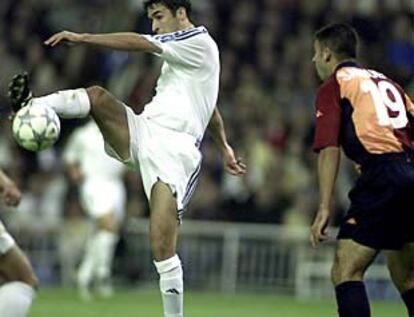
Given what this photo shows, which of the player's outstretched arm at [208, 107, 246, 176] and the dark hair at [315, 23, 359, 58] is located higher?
the dark hair at [315, 23, 359, 58]

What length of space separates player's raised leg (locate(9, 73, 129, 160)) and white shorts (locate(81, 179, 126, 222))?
8028mm

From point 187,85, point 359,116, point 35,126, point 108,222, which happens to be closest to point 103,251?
point 108,222

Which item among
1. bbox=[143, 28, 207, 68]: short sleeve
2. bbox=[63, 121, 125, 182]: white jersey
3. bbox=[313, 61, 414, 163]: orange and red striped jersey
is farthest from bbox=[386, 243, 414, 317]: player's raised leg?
bbox=[63, 121, 125, 182]: white jersey

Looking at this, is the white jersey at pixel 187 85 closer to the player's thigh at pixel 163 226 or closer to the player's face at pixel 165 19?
the player's face at pixel 165 19

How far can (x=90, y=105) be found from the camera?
10.5 metres

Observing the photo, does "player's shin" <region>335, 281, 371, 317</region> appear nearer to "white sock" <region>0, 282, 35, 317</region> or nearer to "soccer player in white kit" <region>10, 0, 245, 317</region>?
"soccer player in white kit" <region>10, 0, 245, 317</region>

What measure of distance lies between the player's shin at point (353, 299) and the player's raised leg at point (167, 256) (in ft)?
3.75

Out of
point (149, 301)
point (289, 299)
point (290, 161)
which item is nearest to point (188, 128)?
point (149, 301)

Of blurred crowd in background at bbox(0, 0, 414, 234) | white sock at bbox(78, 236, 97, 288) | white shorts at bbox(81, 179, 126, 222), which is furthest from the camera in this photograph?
blurred crowd in background at bbox(0, 0, 414, 234)

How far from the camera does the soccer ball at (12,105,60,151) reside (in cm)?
1016

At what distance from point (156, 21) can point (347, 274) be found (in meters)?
2.21

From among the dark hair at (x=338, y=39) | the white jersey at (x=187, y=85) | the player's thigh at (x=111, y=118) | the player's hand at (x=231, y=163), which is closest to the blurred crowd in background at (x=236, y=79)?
the player's hand at (x=231, y=163)

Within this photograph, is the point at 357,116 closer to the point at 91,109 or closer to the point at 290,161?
the point at 91,109

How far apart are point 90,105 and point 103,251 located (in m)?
8.21
